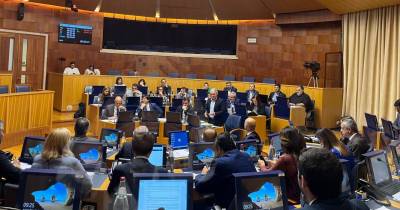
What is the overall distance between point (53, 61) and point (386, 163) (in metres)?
14.0

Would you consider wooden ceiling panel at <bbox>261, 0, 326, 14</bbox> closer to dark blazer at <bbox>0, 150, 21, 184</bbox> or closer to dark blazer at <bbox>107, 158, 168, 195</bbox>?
dark blazer at <bbox>107, 158, 168, 195</bbox>

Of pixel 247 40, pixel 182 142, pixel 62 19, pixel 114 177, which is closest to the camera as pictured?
pixel 114 177

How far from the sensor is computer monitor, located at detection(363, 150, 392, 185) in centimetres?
388

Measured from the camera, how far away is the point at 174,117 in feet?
29.5

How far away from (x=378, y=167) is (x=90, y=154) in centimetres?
298

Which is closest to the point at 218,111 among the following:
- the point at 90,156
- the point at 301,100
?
the point at 301,100

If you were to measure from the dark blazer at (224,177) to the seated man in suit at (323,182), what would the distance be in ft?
5.96

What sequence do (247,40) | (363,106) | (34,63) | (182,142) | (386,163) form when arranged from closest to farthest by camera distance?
(386,163)
(182,142)
(363,106)
(34,63)
(247,40)

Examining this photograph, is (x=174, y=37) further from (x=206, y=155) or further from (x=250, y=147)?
(x=206, y=155)

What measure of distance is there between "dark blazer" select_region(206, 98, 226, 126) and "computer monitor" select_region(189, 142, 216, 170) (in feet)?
16.7

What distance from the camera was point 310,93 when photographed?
13023 mm

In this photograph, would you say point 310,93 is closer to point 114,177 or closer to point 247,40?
point 247,40

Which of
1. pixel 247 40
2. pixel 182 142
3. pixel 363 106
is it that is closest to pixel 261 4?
pixel 247 40

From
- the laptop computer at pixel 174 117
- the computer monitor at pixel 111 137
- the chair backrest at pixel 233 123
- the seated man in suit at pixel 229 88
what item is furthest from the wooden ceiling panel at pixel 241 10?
the computer monitor at pixel 111 137
